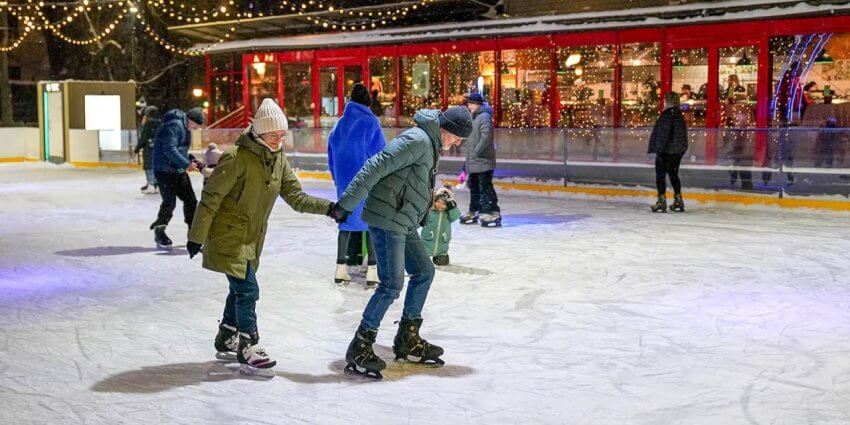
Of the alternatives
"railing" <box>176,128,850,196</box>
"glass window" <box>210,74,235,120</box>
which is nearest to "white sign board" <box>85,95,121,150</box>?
"glass window" <box>210,74,235,120</box>

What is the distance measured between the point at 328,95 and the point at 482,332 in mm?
18829

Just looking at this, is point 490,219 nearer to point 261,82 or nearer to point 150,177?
point 150,177

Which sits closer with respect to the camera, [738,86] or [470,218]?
[470,218]

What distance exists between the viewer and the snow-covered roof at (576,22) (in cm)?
1705

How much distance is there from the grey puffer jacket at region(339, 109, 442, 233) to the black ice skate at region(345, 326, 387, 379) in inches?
23.7

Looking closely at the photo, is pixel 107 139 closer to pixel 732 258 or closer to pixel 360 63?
pixel 360 63

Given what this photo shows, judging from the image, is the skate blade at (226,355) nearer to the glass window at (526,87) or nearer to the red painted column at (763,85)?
the red painted column at (763,85)

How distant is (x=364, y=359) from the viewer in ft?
16.2

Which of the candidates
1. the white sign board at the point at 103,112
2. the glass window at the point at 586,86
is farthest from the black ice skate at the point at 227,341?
the white sign board at the point at 103,112

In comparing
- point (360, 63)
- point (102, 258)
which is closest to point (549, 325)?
point (102, 258)

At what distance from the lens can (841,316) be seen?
6.46m

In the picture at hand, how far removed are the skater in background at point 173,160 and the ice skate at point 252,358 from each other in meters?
3.82

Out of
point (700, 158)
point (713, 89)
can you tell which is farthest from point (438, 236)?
point (713, 89)

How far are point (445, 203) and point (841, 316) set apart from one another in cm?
281
